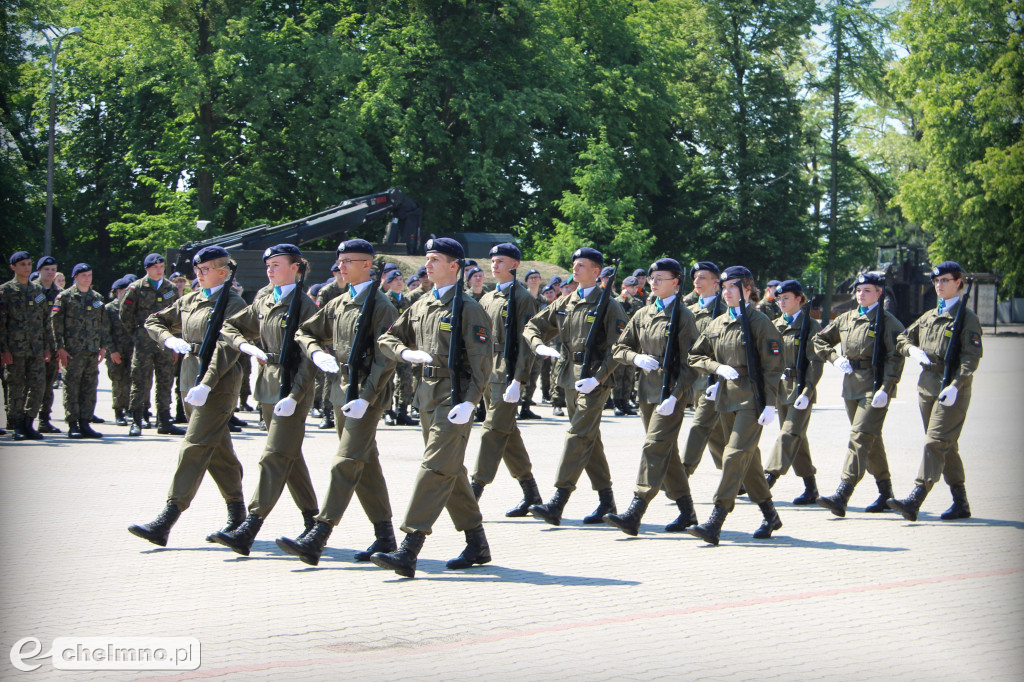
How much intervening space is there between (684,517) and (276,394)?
319 cm

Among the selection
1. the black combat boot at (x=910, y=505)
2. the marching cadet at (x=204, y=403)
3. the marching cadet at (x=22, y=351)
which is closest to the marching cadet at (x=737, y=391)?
the black combat boot at (x=910, y=505)

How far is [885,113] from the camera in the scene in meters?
57.8

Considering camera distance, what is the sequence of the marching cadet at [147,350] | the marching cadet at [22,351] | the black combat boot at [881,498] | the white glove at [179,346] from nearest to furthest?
the white glove at [179,346], the black combat boot at [881,498], the marching cadet at [22,351], the marching cadet at [147,350]

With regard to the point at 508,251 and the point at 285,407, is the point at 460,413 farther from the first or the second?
the point at 508,251

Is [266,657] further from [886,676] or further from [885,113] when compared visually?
[885,113]

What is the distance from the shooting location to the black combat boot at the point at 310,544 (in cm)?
714

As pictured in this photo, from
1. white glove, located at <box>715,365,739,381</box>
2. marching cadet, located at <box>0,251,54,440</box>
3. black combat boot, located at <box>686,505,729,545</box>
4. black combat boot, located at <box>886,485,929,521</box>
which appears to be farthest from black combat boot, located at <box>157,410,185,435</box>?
black combat boot, located at <box>886,485,929,521</box>

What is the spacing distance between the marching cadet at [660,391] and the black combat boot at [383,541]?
1698mm

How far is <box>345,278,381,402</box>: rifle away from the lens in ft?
24.1

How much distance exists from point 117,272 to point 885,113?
123 ft

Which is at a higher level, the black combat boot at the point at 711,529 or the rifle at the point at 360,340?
the rifle at the point at 360,340

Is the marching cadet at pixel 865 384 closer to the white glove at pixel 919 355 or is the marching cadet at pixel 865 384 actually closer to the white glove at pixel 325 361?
the white glove at pixel 919 355

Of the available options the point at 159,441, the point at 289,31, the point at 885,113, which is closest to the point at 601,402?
the point at 159,441

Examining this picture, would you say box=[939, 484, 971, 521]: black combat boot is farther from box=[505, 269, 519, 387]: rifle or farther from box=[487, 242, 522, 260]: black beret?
box=[487, 242, 522, 260]: black beret
